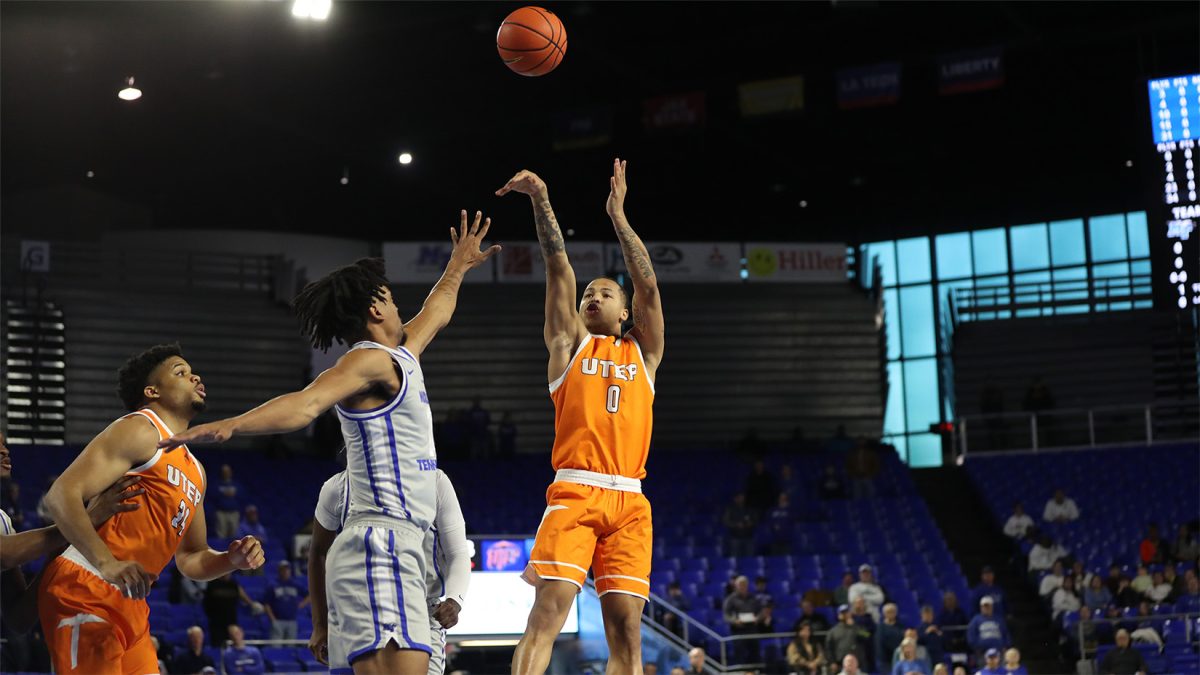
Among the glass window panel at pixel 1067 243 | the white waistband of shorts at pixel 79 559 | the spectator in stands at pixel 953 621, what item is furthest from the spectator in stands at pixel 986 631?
the glass window panel at pixel 1067 243

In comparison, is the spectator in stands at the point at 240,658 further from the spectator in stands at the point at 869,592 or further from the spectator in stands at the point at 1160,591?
the spectator in stands at the point at 1160,591

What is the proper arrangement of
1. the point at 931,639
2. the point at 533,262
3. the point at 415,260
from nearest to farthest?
the point at 931,639
the point at 415,260
the point at 533,262

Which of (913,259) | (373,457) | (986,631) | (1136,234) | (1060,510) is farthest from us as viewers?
(913,259)

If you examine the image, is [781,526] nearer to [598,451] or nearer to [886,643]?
[886,643]

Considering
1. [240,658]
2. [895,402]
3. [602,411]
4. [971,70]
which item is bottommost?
[240,658]

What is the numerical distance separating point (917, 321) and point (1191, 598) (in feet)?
49.4

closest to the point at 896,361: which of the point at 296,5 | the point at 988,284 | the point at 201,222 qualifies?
the point at 988,284

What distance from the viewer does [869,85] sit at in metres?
23.2

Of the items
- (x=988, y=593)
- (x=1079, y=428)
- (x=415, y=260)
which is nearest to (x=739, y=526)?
(x=988, y=593)

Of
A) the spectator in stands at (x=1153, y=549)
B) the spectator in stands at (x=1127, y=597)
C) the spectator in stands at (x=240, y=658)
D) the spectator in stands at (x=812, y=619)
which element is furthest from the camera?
the spectator in stands at (x=1153, y=549)

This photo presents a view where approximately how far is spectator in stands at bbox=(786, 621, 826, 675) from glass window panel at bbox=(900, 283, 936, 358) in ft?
54.6

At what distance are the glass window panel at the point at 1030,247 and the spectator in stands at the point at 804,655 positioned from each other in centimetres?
1690

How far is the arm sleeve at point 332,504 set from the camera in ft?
16.5

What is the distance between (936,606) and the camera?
18.9 metres
